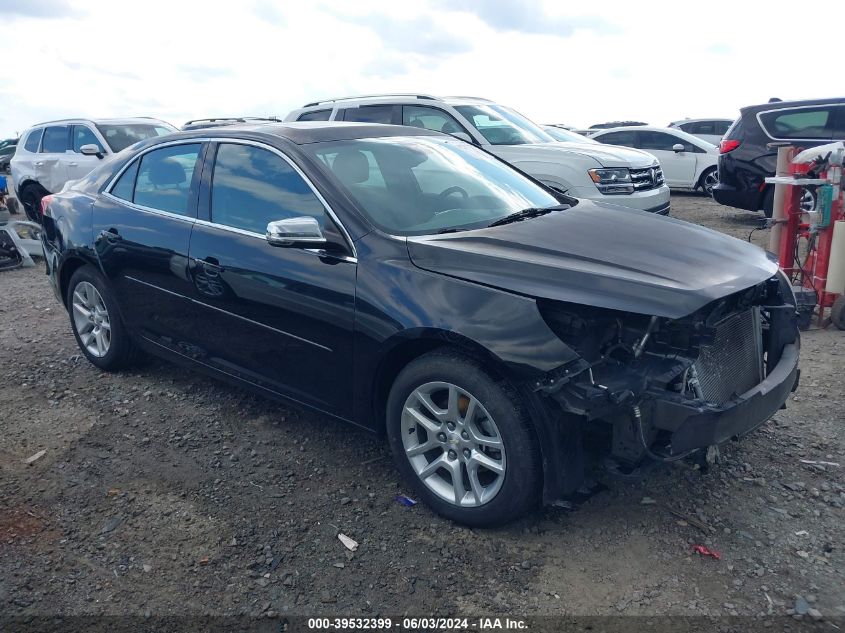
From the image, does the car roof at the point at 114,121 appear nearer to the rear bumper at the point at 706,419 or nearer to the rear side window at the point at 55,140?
the rear side window at the point at 55,140

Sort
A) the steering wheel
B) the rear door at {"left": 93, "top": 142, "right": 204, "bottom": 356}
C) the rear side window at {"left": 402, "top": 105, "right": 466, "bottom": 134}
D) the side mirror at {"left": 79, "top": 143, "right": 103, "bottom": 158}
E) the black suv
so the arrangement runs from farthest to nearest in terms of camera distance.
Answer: the side mirror at {"left": 79, "top": 143, "right": 103, "bottom": 158} < the black suv < the rear side window at {"left": 402, "top": 105, "right": 466, "bottom": 134} < the rear door at {"left": 93, "top": 142, "right": 204, "bottom": 356} < the steering wheel

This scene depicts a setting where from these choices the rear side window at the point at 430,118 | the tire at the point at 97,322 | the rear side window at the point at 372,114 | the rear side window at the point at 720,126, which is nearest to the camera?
the tire at the point at 97,322

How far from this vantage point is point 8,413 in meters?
4.86

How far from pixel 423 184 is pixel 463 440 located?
1.49 metres

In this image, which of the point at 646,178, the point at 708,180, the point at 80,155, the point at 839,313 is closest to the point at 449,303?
the point at 839,313

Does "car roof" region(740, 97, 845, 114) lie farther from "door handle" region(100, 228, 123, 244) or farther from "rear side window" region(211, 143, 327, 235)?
"door handle" region(100, 228, 123, 244)

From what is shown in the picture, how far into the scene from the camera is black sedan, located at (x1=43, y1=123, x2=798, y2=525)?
299 centimetres

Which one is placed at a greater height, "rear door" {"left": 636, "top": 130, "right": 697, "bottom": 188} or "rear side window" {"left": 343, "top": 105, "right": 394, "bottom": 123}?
"rear side window" {"left": 343, "top": 105, "right": 394, "bottom": 123}

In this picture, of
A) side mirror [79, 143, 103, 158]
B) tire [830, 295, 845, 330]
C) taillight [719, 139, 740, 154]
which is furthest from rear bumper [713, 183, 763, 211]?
side mirror [79, 143, 103, 158]

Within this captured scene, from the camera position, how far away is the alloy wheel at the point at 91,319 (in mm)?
5258

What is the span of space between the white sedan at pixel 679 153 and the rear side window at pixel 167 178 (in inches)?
502

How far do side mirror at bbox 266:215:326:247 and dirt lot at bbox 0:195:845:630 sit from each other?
1218mm

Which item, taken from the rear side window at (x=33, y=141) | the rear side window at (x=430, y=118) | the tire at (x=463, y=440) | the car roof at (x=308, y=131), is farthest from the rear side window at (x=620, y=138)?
the tire at (x=463, y=440)

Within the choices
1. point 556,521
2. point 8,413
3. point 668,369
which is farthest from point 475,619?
point 8,413
